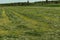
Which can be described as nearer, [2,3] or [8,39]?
[8,39]

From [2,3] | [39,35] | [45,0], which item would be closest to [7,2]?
[2,3]

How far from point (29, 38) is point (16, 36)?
0.80 meters

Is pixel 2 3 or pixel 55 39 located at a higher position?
pixel 55 39

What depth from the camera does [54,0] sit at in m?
65.3

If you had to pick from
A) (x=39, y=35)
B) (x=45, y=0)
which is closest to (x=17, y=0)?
(x=45, y=0)

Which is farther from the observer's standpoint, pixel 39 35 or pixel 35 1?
pixel 35 1

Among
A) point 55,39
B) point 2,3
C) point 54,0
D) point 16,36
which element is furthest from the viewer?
point 54,0

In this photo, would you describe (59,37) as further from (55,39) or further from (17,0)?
(17,0)

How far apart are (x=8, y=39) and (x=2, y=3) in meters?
50.2

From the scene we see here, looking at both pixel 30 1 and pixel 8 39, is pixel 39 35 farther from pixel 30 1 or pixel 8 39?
pixel 30 1

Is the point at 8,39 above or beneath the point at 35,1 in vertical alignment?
above

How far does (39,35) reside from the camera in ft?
41.1

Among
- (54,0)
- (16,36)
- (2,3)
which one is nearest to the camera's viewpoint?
(16,36)

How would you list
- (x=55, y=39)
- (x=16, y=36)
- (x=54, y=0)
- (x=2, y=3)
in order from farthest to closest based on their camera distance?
1. (x=54, y=0)
2. (x=2, y=3)
3. (x=16, y=36)
4. (x=55, y=39)
